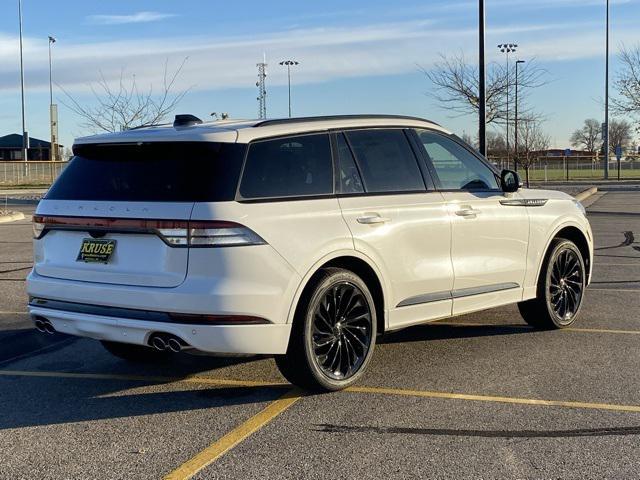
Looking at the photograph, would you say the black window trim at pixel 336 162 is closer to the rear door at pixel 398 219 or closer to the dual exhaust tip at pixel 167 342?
the rear door at pixel 398 219

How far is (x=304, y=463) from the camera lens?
400cm

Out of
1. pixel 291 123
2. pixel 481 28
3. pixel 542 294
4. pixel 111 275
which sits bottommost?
pixel 542 294

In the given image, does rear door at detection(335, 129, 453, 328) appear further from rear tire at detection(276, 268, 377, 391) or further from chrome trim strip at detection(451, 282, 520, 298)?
rear tire at detection(276, 268, 377, 391)

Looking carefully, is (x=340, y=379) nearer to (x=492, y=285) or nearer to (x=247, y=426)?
(x=247, y=426)

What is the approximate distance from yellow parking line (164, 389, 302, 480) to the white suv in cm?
17

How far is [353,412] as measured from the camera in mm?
4805

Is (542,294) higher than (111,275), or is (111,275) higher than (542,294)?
(111,275)

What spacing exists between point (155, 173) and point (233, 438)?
1718 mm

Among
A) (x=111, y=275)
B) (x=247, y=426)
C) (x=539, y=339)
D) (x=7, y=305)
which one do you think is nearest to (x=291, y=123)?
(x=111, y=275)

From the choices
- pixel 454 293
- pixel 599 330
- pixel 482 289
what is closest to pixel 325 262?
pixel 454 293

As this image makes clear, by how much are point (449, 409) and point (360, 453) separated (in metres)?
0.93

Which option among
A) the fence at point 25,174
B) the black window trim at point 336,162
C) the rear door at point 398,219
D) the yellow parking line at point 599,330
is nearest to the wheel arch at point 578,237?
the yellow parking line at point 599,330

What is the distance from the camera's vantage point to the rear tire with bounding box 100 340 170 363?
6.12m

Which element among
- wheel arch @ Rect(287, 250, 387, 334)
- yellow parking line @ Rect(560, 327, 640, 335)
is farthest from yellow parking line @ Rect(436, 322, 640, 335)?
wheel arch @ Rect(287, 250, 387, 334)
